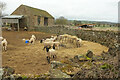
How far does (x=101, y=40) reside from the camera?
1423 cm

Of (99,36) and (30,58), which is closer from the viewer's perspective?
(30,58)

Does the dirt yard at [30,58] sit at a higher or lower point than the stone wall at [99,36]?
lower

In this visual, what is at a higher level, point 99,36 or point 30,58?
point 99,36

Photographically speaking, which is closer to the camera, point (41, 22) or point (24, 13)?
point (24, 13)

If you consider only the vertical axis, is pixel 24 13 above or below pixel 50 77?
above

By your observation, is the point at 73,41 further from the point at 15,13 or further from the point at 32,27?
the point at 15,13

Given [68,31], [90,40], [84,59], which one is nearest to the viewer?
[84,59]

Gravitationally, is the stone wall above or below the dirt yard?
above

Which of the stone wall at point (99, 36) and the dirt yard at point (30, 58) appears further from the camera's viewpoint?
the stone wall at point (99, 36)

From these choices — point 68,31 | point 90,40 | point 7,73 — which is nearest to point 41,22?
point 68,31

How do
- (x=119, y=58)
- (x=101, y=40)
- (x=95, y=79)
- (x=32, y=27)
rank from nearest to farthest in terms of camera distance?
(x=95, y=79), (x=119, y=58), (x=101, y=40), (x=32, y=27)

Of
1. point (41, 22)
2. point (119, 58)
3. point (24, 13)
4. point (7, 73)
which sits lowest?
point (7, 73)

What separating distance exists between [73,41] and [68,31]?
28.0 ft

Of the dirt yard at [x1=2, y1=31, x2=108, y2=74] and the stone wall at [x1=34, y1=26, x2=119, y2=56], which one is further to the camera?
the stone wall at [x1=34, y1=26, x2=119, y2=56]
